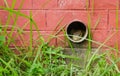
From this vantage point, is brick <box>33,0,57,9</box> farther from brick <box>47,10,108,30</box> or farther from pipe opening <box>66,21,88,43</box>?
pipe opening <box>66,21,88,43</box>

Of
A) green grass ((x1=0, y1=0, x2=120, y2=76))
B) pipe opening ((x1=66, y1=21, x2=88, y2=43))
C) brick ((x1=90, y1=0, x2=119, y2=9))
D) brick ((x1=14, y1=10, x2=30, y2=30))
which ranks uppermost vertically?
brick ((x1=90, y1=0, x2=119, y2=9))

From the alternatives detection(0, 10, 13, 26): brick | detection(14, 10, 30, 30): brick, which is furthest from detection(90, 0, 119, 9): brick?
detection(0, 10, 13, 26): brick

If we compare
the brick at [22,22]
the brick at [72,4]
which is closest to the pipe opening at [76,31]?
the brick at [72,4]

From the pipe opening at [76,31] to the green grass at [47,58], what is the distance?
0.14 feet

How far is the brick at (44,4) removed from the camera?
7.41 feet

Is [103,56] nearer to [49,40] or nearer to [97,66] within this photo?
[97,66]

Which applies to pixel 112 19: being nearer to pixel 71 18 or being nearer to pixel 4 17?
pixel 71 18

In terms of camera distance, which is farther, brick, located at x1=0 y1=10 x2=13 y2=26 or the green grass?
brick, located at x1=0 y1=10 x2=13 y2=26

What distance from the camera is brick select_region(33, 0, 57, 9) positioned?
226cm

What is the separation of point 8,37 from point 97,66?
636mm

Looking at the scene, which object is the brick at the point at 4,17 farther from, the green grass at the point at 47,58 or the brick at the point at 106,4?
the brick at the point at 106,4

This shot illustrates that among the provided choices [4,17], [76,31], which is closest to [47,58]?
[76,31]

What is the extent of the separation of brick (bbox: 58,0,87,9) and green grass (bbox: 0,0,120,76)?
0.26ft

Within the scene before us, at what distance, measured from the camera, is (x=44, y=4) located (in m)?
2.26
